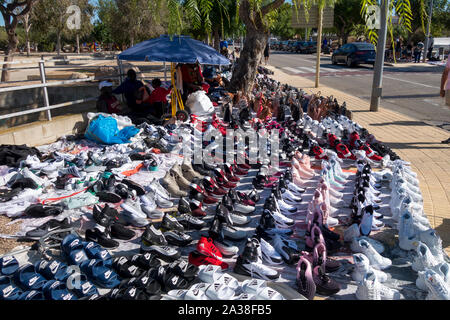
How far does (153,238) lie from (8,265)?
123 cm

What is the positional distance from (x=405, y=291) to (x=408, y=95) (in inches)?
445

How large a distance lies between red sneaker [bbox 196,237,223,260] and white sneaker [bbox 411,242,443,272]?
66.9 inches

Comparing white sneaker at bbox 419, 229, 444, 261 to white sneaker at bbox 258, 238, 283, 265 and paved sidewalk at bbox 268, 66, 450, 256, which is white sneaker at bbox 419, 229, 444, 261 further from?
white sneaker at bbox 258, 238, 283, 265

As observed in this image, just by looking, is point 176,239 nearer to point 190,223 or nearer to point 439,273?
point 190,223

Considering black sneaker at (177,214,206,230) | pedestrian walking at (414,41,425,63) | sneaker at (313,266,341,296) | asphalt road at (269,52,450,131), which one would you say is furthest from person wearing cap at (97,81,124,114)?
pedestrian walking at (414,41,425,63)

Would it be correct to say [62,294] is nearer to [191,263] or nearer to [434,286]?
[191,263]

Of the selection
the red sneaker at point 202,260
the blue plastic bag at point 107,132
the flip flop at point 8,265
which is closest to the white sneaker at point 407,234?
the red sneaker at point 202,260

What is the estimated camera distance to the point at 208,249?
3164 mm

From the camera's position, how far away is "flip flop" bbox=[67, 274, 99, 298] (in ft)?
8.75

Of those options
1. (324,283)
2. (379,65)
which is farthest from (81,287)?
(379,65)

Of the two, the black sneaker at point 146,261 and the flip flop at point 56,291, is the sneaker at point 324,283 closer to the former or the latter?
the black sneaker at point 146,261
